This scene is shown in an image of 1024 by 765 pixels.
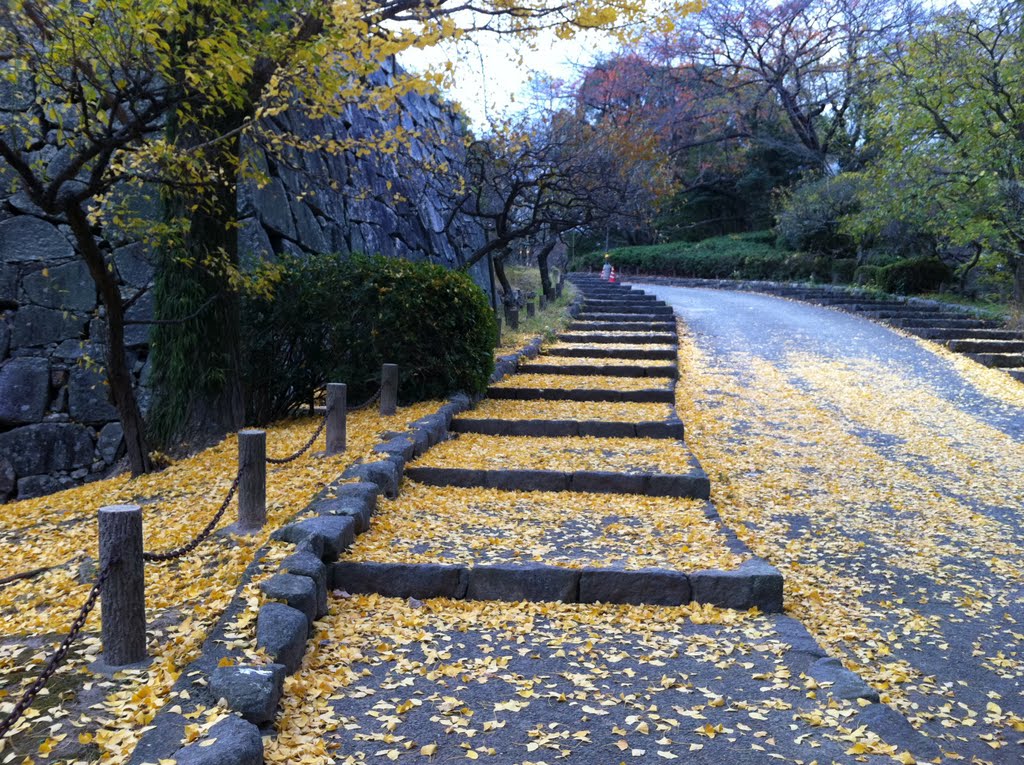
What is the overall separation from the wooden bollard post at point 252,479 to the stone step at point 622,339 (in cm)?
990

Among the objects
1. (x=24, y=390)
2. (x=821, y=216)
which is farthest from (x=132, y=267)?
(x=821, y=216)

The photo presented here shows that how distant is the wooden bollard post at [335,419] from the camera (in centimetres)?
644

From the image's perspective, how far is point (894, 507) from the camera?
6371 millimetres

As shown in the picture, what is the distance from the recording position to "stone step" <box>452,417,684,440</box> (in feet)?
26.6

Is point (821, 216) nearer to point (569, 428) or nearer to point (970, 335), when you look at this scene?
point (970, 335)

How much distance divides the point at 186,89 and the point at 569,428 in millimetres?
4644

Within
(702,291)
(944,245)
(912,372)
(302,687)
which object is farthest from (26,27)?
(702,291)

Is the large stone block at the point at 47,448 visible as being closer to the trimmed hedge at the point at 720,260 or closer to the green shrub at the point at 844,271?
the green shrub at the point at 844,271

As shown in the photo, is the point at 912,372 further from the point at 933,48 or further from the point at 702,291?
the point at 702,291

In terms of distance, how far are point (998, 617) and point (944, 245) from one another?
53.0 feet

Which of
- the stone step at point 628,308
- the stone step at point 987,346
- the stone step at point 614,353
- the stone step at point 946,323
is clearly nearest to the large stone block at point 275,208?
the stone step at point 614,353

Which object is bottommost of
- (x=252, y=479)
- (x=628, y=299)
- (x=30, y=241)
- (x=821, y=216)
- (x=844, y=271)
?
(x=252, y=479)

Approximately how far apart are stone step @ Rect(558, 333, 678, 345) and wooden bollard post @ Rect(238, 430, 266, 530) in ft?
32.5

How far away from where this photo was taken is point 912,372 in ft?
40.2
